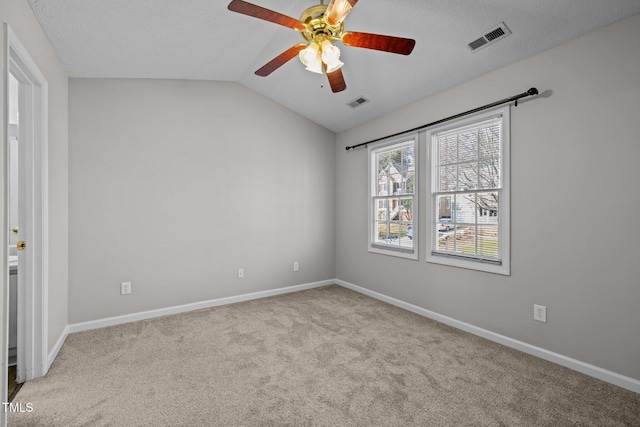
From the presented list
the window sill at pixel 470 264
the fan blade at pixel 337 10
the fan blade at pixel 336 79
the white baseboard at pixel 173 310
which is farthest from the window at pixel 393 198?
the fan blade at pixel 337 10

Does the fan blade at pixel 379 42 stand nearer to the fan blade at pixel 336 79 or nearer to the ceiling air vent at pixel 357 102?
the fan blade at pixel 336 79

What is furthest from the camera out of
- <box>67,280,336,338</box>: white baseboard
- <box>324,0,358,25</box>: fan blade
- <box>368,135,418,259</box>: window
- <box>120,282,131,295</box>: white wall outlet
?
<box>368,135,418,259</box>: window

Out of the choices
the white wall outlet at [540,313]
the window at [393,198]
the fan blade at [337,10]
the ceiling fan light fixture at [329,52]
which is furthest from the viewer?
the window at [393,198]

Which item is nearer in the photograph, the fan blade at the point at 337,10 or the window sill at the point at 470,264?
the fan blade at the point at 337,10

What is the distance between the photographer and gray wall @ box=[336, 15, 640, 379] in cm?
216

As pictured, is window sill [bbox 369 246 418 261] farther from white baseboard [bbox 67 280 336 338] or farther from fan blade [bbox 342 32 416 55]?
fan blade [bbox 342 32 416 55]

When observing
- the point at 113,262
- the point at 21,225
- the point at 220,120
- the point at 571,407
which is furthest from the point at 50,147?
the point at 571,407

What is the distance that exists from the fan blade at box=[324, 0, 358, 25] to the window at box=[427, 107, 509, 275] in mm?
1892

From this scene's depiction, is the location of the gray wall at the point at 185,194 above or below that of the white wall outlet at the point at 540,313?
above

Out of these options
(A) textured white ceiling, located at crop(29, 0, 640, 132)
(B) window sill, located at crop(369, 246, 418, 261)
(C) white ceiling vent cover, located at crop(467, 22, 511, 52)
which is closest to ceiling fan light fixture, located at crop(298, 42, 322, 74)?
(A) textured white ceiling, located at crop(29, 0, 640, 132)

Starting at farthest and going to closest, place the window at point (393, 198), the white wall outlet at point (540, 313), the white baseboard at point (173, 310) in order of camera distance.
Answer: the window at point (393, 198)
the white baseboard at point (173, 310)
the white wall outlet at point (540, 313)

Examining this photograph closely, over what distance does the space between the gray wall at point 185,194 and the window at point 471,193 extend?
1.94 metres

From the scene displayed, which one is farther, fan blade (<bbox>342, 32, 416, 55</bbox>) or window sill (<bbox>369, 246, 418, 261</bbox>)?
window sill (<bbox>369, 246, 418, 261</bbox>)

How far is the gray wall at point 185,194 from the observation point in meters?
3.21
